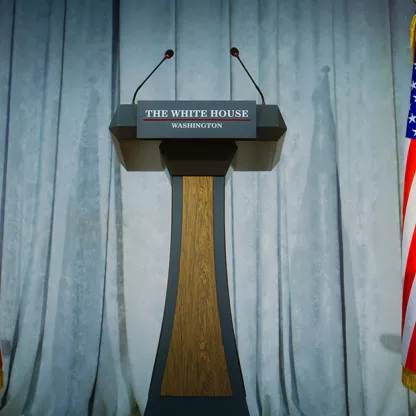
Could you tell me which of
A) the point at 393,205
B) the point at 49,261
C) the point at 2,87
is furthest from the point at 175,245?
the point at 2,87

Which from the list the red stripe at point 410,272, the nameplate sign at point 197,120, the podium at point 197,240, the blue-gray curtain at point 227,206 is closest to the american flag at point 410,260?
the red stripe at point 410,272

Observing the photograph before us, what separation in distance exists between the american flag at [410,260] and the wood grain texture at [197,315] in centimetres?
73

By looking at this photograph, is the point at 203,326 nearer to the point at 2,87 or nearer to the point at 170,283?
the point at 170,283

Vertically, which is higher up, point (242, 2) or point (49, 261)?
point (242, 2)

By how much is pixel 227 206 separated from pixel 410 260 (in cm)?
87

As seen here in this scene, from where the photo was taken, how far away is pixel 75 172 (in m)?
2.33

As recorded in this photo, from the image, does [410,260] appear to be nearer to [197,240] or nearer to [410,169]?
[410,169]

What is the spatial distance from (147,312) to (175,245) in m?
0.98

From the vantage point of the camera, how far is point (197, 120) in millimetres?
1297

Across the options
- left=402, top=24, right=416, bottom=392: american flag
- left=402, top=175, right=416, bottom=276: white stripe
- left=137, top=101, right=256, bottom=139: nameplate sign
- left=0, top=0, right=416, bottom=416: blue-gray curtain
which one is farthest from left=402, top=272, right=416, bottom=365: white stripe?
left=137, top=101, right=256, bottom=139: nameplate sign

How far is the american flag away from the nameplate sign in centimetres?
77

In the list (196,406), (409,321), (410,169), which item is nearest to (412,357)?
(409,321)

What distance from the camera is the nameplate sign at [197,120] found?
129cm

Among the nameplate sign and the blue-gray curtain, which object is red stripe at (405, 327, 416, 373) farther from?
the nameplate sign
